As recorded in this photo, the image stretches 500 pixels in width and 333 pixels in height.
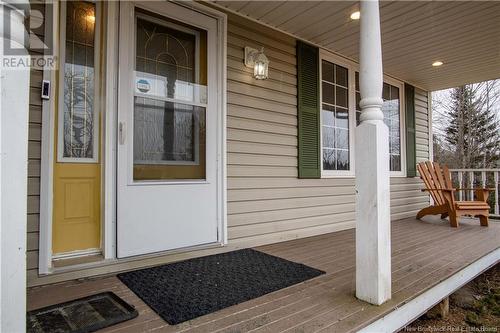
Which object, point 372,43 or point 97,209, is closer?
point 372,43

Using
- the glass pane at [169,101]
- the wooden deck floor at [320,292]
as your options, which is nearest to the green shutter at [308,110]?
the wooden deck floor at [320,292]

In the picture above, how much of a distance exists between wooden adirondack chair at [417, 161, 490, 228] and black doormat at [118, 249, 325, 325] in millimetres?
3015

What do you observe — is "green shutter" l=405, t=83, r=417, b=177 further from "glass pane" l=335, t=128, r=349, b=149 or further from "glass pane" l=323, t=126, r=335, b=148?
"glass pane" l=323, t=126, r=335, b=148

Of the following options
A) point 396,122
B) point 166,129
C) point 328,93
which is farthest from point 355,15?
point 396,122

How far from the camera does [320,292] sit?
1.93m

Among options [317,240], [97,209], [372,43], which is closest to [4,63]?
[97,209]

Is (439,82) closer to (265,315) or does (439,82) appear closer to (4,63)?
(265,315)

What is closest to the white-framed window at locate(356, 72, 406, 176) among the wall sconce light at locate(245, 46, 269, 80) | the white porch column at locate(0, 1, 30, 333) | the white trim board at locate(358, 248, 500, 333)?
the white trim board at locate(358, 248, 500, 333)

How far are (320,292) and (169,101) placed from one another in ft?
6.36

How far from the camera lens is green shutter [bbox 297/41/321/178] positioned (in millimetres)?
3578

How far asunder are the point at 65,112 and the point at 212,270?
5.36ft

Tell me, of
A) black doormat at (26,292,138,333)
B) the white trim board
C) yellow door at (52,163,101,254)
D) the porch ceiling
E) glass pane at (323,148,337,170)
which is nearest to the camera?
black doormat at (26,292,138,333)

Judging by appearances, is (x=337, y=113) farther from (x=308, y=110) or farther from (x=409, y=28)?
(x=409, y=28)

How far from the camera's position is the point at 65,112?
221 centimetres
